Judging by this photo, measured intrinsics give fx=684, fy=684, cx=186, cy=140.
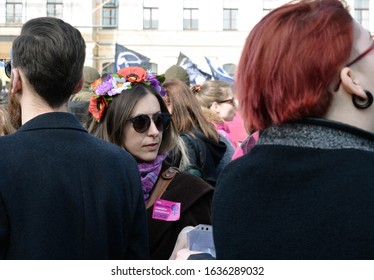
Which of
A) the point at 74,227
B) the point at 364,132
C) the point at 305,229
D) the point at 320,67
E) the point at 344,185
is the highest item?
the point at 320,67

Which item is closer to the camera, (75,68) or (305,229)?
(305,229)

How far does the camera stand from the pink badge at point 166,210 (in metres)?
3.02

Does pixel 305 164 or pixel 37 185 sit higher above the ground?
pixel 305 164

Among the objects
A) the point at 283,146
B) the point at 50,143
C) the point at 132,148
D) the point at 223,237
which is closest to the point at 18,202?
the point at 50,143

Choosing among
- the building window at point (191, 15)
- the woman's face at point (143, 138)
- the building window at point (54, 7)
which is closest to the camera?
the woman's face at point (143, 138)

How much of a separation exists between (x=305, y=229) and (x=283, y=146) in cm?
22

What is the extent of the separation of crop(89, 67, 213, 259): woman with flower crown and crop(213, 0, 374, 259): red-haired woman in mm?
1332

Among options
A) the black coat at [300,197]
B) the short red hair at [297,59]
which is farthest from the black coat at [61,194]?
the short red hair at [297,59]

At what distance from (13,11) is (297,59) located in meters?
30.6

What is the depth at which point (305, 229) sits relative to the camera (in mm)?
1522

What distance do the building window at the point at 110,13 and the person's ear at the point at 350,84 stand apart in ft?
98.1

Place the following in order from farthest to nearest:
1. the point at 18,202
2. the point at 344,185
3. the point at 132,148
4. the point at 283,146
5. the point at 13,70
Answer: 1. the point at 132,148
2. the point at 13,70
3. the point at 18,202
4. the point at 283,146
5. the point at 344,185

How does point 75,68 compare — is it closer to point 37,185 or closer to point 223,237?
point 37,185

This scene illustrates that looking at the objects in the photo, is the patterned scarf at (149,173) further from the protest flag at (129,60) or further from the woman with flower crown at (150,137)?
the protest flag at (129,60)
